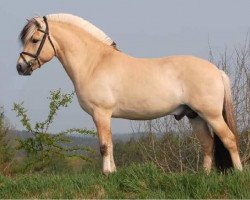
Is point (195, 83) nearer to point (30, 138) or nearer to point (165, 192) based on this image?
point (165, 192)

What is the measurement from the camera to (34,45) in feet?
24.3

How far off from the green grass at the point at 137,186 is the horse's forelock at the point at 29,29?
91.6 inches

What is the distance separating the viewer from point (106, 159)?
23.1ft

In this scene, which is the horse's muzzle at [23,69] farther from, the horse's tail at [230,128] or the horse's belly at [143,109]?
the horse's tail at [230,128]

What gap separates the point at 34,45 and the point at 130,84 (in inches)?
67.7

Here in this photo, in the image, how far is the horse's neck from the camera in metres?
7.42

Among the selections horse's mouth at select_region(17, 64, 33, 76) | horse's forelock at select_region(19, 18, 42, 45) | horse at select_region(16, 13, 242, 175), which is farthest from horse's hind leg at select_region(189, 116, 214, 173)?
horse's forelock at select_region(19, 18, 42, 45)

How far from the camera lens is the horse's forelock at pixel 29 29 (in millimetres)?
7363

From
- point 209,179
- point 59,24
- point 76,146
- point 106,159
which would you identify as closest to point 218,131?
point 209,179

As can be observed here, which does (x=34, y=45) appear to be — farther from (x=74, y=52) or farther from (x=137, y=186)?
(x=137, y=186)

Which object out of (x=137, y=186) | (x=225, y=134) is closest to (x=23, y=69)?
(x=137, y=186)

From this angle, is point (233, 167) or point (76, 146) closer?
point (233, 167)

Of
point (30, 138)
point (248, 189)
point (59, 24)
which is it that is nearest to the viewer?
point (248, 189)

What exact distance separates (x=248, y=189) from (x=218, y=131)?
144cm
